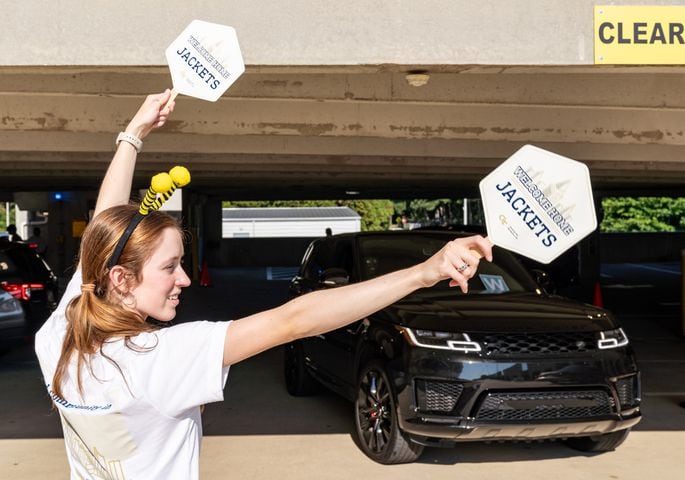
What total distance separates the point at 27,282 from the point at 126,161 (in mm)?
9312

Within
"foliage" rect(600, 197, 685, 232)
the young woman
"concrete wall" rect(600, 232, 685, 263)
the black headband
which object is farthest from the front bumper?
"foliage" rect(600, 197, 685, 232)

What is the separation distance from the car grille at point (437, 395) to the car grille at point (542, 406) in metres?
0.20

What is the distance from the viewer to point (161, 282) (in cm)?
205

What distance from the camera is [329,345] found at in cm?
Answer: 770

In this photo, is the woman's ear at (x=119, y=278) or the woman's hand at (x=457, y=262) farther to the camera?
the woman's ear at (x=119, y=278)

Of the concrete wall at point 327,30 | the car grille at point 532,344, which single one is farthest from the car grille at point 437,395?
the concrete wall at point 327,30

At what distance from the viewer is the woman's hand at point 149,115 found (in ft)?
8.94

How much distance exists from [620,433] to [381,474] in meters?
1.94

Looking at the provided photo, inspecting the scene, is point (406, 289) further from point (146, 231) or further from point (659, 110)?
point (659, 110)

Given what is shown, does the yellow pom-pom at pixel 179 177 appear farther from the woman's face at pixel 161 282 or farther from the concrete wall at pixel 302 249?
the concrete wall at pixel 302 249

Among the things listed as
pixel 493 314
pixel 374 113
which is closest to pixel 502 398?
pixel 493 314

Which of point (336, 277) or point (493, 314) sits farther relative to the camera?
point (336, 277)

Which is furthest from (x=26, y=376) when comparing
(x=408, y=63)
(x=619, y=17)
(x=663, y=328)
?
(x=663, y=328)

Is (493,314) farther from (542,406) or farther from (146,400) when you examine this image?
(146,400)
